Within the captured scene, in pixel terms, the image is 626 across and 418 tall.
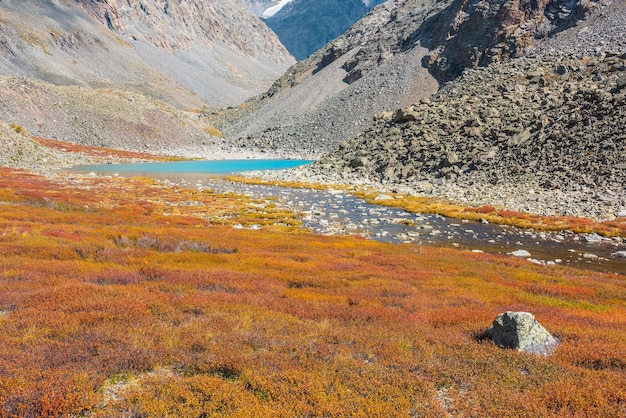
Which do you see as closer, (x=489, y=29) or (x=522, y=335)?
(x=522, y=335)

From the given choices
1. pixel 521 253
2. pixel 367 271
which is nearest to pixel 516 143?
pixel 521 253

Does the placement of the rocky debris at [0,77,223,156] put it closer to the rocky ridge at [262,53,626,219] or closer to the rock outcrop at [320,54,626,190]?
the rocky ridge at [262,53,626,219]

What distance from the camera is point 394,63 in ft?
424

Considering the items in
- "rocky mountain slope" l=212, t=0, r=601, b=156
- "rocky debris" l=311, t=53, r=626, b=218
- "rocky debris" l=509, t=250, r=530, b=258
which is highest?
"rocky mountain slope" l=212, t=0, r=601, b=156

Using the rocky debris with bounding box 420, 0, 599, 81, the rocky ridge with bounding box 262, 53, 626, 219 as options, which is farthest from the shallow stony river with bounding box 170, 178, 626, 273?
the rocky debris with bounding box 420, 0, 599, 81

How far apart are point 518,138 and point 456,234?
97.7 ft

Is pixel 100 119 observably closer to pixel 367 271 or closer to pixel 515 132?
pixel 515 132

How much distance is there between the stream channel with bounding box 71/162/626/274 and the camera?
25203 millimetres

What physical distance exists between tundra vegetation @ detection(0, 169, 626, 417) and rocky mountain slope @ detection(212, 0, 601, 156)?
9648cm

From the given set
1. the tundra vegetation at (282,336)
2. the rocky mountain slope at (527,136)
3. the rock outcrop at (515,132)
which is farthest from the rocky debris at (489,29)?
the tundra vegetation at (282,336)

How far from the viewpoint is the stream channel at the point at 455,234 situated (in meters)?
25.2

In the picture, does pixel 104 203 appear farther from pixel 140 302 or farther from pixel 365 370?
pixel 365 370

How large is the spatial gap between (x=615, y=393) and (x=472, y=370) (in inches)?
92.4

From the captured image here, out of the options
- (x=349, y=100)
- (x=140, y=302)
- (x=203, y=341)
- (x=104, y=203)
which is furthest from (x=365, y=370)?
(x=349, y=100)
